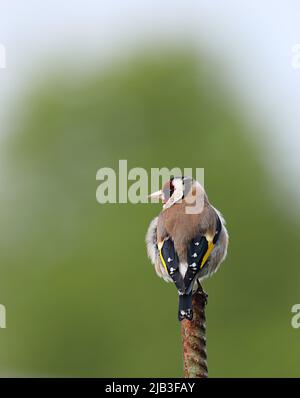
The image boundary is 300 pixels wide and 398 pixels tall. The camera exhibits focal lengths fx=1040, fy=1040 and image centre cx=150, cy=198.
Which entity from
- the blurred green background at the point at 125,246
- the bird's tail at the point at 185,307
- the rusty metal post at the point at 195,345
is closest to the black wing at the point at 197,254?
the bird's tail at the point at 185,307

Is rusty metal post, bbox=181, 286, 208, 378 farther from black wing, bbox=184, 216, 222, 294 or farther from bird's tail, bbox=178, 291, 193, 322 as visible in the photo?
black wing, bbox=184, 216, 222, 294

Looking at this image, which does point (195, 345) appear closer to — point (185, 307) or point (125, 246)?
point (185, 307)

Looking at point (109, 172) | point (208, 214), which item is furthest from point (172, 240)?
point (109, 172)

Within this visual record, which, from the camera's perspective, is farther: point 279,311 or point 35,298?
point 35,298

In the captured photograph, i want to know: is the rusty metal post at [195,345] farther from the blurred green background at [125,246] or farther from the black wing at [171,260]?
the blurred green background at [125,246]

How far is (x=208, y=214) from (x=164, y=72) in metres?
11.6

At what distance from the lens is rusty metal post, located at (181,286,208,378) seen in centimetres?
317

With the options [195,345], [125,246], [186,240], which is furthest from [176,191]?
[125,246]

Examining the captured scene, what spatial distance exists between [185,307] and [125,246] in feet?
32.3

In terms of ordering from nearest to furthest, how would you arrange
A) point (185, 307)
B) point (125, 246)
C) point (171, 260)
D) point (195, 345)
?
point (195, 345) → point (185, 307) → point (171, 260) → point (125, 246)

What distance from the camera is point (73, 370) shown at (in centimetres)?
1333

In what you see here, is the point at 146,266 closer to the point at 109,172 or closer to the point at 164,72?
the point at 109,172

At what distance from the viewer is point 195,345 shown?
346cm

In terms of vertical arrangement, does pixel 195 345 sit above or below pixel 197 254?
below
